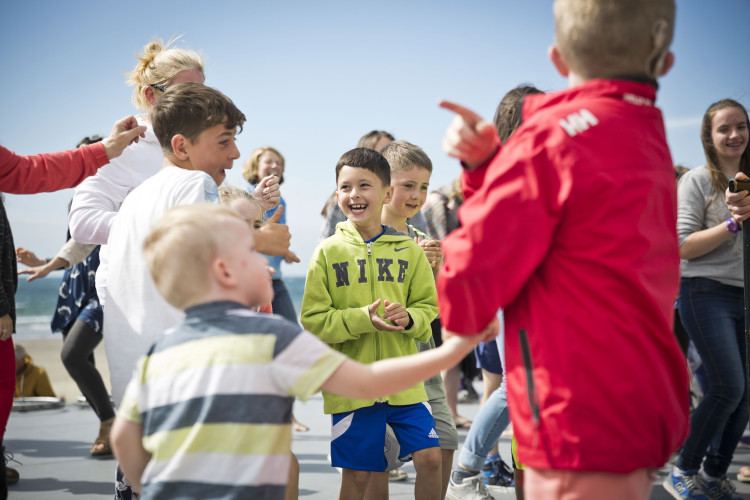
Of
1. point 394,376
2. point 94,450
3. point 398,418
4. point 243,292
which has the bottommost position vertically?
point 94,450

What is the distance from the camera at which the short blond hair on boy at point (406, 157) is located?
3.63 m

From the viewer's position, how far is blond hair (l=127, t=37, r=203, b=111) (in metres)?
2.92

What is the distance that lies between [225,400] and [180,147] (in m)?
1.09

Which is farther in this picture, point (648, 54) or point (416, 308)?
point (416, 308)

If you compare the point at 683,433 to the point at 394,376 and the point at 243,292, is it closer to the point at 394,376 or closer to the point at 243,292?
the point at 394,376

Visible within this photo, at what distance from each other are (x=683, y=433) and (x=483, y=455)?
1.95 metres

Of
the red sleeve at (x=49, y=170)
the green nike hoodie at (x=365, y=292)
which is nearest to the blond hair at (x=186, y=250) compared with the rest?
the red sleeve at (x=49, y=170)

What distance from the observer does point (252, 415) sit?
1491mm

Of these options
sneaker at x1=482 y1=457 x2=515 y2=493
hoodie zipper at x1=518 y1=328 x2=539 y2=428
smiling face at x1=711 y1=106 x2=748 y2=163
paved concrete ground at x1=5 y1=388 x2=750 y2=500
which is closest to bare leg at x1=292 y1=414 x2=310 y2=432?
paved concrete ground at x1=5 y1=388 x2=750 y2=500

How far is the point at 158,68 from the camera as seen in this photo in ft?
9.64

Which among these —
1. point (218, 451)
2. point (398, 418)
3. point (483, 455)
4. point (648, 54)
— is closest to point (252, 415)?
point (218, 451)

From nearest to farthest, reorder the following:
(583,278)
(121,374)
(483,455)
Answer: (583,278), (121,374), (483,455)

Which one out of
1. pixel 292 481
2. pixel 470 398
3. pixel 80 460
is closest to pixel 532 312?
pixel 292 481

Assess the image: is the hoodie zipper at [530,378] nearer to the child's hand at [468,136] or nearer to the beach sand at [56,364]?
the child's hand at [468,136]
